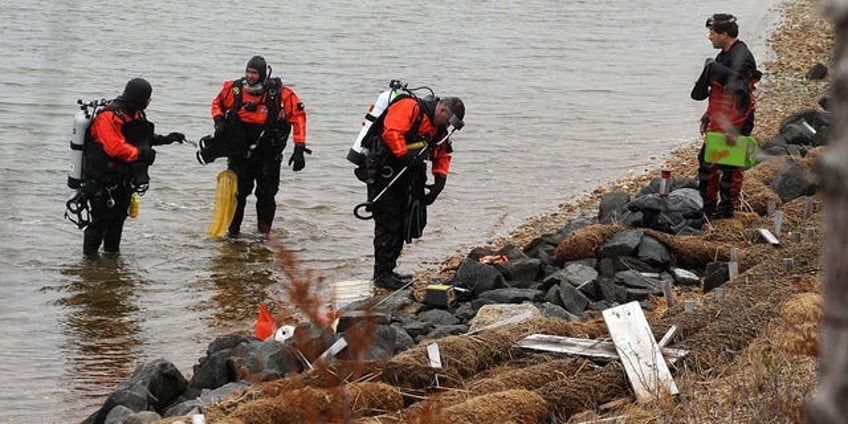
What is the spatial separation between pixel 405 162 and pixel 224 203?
2.88 metres

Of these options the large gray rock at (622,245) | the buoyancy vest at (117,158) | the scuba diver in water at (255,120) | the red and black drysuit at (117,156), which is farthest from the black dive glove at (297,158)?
the large gray rock at (622,245)

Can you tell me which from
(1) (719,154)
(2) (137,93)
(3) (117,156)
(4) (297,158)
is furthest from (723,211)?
(3) (117,156)

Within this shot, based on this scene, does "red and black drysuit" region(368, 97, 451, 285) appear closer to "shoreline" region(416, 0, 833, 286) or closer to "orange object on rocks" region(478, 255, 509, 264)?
"orange object on rocks" region(478, 255, 509, 264)

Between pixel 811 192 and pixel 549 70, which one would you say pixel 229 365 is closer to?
pixel 811 192

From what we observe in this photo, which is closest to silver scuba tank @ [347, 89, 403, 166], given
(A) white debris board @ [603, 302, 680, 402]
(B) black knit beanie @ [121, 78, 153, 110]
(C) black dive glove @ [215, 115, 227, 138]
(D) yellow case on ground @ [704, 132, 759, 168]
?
(B) black knit beanie @ [121, 78, 153, 110]

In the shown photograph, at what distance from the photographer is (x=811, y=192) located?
409 inches

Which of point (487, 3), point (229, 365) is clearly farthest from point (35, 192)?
point (487, 3)

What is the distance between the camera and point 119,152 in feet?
30.9

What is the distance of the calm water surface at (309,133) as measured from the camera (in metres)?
8.62

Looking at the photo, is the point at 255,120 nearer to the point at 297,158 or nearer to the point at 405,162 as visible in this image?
the point at 297,158

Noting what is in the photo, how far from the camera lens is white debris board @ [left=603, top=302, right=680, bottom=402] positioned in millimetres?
5088

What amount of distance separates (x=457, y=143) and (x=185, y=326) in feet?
26.5

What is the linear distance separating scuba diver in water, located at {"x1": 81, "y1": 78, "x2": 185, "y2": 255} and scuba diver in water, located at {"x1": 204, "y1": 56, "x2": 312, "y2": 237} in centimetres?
52

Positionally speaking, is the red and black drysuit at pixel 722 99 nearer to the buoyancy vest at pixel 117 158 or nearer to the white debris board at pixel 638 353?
the white debris board at pixel 638 353
